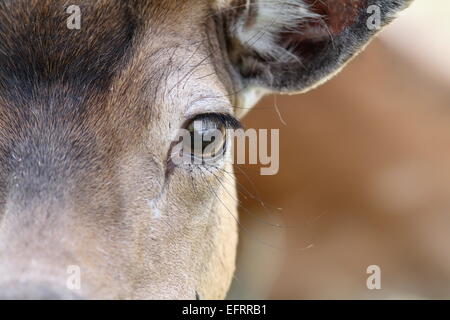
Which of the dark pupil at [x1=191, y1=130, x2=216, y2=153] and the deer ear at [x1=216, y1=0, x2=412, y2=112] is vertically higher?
the deer ear at [x1=216, y1=0, x2=412, y2=112]

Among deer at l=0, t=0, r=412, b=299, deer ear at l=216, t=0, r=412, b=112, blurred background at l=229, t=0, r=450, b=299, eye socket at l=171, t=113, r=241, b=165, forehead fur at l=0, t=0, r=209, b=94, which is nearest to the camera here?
deer at l=0, t=0, r=412, b=299

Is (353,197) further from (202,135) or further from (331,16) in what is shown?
(202,135)

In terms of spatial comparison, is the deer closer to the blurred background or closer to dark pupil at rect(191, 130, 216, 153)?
dark pupil at rect(191, 130, 216, 153)

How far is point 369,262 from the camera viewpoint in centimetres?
892

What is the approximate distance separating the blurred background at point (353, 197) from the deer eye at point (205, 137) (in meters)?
4.42

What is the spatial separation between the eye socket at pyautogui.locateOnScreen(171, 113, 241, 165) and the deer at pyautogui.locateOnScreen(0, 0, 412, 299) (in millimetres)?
10

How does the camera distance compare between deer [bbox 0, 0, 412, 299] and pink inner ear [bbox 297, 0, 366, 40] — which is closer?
deer [bbox 0, 0, 412, 299]

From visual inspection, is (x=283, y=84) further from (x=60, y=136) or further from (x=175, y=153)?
(x=60, y=136)

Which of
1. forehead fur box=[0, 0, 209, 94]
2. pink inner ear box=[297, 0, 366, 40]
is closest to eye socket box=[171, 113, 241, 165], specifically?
forehead fur box=[0, 0, 209, 94]

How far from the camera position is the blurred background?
8711 millimetres

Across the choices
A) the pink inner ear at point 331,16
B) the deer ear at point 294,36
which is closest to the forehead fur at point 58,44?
the deer ear at point 294,36

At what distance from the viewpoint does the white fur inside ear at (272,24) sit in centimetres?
441

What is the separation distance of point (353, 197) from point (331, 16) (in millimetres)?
4773

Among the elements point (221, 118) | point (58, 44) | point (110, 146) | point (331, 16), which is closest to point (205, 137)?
point (221, 118)
